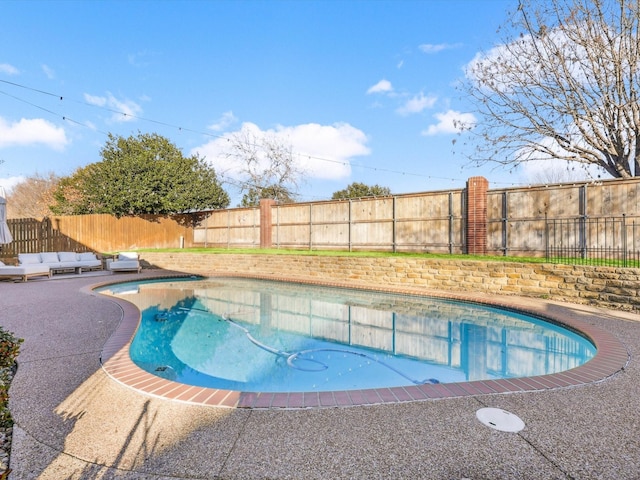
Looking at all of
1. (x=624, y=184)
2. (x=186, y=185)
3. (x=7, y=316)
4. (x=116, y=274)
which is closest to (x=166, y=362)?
(x=7, y=316)

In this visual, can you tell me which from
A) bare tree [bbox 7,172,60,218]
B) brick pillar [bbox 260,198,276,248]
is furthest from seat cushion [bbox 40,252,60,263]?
bare tree [bbox 7,172,60,218]

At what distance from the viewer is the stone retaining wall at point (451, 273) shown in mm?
6625

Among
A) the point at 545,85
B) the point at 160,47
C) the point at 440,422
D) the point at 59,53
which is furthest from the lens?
the point at 160,47

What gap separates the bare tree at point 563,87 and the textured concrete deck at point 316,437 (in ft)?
32.2

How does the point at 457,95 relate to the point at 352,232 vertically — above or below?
above

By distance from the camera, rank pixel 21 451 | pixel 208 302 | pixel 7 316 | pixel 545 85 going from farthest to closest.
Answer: pixel 545 85, pixel 208 302, pixel 7 316, pixel 21 451

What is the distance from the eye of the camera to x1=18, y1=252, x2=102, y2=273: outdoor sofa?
1171 centimetres

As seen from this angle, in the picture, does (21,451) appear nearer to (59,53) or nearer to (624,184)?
(624,184)

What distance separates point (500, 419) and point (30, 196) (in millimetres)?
45511

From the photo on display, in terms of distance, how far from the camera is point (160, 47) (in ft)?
40.9

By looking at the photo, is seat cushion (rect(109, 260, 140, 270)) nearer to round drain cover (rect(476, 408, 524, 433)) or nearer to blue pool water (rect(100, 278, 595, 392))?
blue pool water (rect(100, 278, 595, 392))

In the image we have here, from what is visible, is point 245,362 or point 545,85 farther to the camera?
point 545,85

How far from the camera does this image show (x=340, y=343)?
5680 millimetres

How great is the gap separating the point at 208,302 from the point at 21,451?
656 cm
